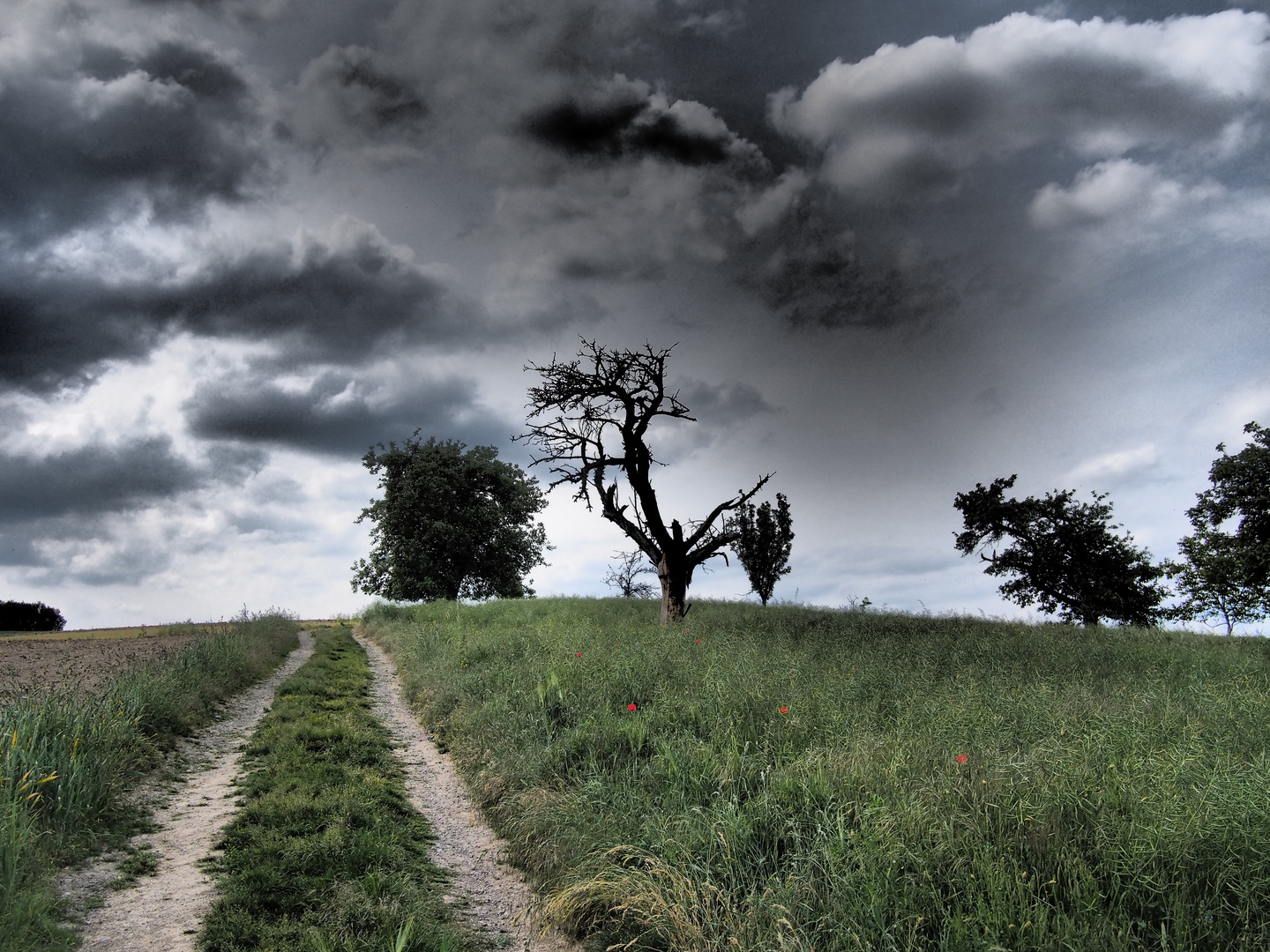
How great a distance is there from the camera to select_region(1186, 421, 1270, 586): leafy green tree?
77.8 feet

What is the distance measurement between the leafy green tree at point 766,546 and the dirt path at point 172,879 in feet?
79.9

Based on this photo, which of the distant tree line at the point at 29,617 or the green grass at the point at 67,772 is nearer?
the green grass at the point at 67,772

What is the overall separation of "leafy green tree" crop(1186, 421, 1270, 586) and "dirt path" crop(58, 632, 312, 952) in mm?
31289

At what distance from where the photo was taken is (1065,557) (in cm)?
2733

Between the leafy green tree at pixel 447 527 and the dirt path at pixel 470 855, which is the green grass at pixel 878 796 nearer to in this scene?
the dirt path at pixel 470 855

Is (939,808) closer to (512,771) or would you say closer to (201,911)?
(512,771)

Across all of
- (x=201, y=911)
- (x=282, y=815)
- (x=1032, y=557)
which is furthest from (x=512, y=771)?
(x=1032, y=557)

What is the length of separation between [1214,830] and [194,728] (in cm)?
1268


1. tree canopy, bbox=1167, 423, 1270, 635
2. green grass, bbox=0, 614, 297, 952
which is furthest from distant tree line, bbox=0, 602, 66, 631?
tree canopy, bbox=1167, 423, 1270, 635

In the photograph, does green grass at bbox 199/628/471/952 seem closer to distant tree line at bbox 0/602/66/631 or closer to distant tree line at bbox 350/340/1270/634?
distant tree line at bbox 350/340/1270/634

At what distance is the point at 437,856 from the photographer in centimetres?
662

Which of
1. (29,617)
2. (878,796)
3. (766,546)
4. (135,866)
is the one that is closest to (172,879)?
(135,866)

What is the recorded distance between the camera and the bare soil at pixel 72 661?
33.8 ft

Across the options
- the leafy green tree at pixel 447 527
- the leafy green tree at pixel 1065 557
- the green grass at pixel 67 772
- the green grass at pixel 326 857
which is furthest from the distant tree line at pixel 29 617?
the leafy green tree at pixel 1065 557
